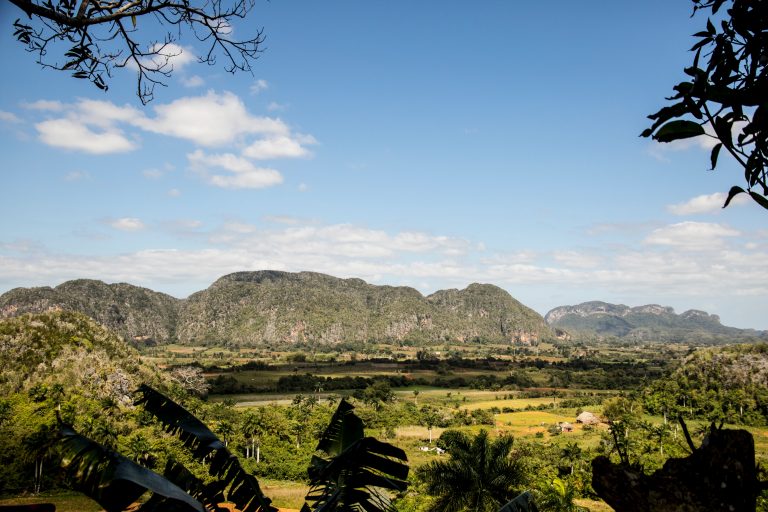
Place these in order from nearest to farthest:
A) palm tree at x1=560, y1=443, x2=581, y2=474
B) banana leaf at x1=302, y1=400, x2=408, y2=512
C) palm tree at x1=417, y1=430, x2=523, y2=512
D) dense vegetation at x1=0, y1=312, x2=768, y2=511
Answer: banana leaf at x1=302, y1=400, x2=408, y2=512, palm tree at x1=417, y1=430, x2=523, y2=512, dense vegetation at x1=0, y1=312, x2=768, y2=511, palm tree at x1=560, y1=443, x2=581, y2=474

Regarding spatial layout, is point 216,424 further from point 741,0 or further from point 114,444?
point 741,0

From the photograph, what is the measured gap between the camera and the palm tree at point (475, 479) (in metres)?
21.1

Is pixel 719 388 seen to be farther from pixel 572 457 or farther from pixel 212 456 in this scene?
pixel 212 456

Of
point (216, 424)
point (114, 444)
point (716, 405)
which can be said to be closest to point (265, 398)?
point (216, 424)

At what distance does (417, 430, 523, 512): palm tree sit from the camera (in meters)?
21.1

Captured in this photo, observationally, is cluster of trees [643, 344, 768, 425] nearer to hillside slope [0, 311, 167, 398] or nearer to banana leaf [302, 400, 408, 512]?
hillside slope [0, 311, 167, 398]

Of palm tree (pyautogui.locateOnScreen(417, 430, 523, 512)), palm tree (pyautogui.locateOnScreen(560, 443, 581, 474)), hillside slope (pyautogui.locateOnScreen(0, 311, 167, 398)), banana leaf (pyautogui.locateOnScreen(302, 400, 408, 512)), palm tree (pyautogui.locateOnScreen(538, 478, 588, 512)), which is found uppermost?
banana leaf (pyautogui.locateOnScreen(302, 400, 408, 512))

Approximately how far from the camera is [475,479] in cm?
2136

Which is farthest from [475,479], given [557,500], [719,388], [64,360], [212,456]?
[719,388]

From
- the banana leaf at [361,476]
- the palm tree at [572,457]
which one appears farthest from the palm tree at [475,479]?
the palm tree at [572,457]

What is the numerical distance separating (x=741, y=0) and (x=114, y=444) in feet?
142

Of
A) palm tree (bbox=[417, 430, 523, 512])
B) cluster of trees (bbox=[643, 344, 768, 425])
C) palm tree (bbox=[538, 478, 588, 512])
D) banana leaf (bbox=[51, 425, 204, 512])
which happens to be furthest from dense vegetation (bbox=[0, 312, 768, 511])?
palm tree (bbox=[417, 430, 523, 512])

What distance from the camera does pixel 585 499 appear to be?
38719mm

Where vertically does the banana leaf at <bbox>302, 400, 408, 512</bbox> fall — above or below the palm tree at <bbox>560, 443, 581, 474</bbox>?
above
